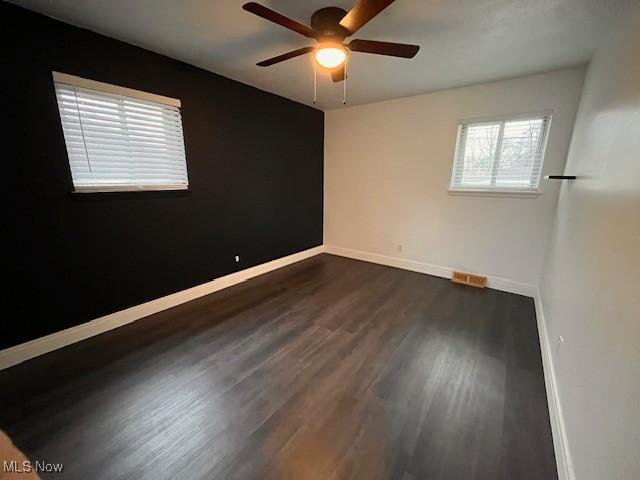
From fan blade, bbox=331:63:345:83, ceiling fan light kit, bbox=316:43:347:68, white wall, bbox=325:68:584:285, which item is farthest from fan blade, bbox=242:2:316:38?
white wall, bbox=325:68:584:285

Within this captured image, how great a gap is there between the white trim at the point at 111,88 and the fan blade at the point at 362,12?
6.41 feet

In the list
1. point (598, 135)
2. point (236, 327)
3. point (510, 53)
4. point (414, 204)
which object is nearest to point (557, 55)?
point (510, 53)

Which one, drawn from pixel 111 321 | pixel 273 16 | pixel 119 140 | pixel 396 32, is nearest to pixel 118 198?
pixel 119 140

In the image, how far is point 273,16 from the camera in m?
1.58

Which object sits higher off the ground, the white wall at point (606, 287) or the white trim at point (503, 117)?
the white trim at point (503, 117)

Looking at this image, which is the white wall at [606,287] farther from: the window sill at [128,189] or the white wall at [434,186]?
the window sill at [128,189]

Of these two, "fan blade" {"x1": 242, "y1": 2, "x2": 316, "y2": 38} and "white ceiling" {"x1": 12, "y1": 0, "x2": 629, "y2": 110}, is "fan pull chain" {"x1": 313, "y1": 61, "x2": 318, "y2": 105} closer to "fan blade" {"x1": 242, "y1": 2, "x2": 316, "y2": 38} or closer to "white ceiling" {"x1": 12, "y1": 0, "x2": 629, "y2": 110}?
"white ceiling" {"x1": 12, "y1": 0, "x2": 629, "y2": 110}

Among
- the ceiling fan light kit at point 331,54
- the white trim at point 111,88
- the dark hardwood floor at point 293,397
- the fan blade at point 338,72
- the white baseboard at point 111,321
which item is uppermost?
the fan blade at point 338,72

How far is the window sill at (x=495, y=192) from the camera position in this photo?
122 inches

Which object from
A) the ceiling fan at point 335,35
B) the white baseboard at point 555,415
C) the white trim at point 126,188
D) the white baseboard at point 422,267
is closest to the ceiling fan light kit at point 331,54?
the ceiling fan at point 335,35

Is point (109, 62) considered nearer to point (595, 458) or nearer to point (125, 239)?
point (125, 239)

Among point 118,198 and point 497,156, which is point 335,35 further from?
point 497,156

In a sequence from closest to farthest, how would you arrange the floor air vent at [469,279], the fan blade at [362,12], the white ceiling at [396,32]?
the fan blade at [362,12] < the white ceiling at [396,32] < the floor air vent at [469,279]

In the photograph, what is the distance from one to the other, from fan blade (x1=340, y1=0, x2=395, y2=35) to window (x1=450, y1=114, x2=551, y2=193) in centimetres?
245
